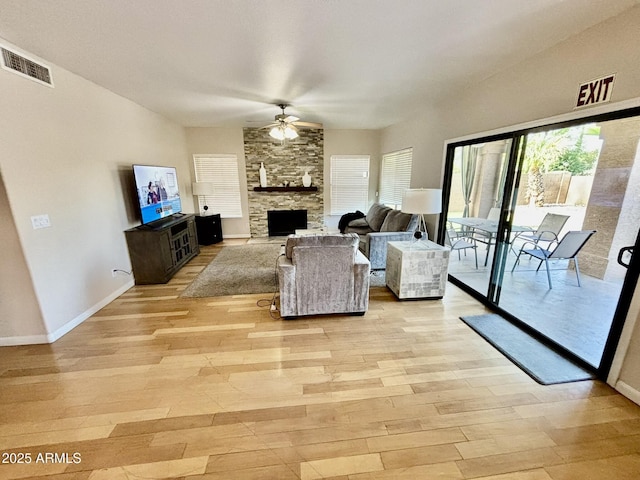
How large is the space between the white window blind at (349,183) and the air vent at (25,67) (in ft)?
16.0

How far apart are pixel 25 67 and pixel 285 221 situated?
473 cm

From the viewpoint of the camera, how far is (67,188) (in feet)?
8.73

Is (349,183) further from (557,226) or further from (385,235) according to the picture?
(557,226)

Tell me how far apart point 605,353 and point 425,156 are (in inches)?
130

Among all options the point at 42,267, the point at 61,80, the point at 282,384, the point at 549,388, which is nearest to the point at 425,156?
the point at 549,388

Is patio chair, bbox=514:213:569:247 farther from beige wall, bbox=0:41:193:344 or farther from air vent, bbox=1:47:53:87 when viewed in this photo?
air vent, bbox=1:47:53:87

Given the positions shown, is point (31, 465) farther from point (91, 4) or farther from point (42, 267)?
point (91, 4)

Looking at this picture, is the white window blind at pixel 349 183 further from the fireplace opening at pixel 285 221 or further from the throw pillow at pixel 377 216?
the throw pillow at pixel 377 216

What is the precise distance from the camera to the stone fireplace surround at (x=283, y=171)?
6.10 metres

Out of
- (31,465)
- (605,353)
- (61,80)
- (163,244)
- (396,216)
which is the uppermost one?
(61,80)

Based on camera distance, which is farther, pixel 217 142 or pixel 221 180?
pixel 221 180

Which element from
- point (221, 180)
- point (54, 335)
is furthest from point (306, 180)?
point (54, 335)

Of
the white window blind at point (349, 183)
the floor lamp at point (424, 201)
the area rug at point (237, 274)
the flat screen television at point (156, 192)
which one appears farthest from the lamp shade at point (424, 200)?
the flat screen television at point (156, 192)

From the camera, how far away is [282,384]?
1.94 metres
